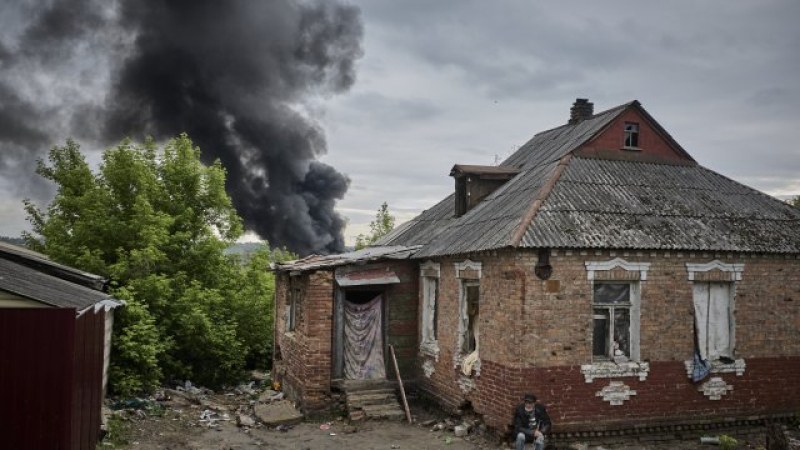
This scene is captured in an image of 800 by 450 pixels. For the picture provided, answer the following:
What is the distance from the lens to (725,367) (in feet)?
40.8

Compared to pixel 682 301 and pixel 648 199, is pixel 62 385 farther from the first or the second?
pixel 648 199

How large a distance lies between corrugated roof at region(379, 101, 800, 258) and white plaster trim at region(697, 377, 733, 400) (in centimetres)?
256

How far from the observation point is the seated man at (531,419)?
417 inches

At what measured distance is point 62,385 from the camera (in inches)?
271

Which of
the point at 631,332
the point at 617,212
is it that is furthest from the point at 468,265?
the point at 631,332

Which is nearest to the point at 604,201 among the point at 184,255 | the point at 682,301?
the point at 682,301

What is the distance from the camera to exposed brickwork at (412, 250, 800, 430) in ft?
37.3

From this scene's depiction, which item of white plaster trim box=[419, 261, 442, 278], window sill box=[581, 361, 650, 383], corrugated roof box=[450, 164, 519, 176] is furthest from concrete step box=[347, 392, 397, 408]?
corrugated roof box=[450, 164, 519, 176]

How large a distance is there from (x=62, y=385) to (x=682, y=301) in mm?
10435

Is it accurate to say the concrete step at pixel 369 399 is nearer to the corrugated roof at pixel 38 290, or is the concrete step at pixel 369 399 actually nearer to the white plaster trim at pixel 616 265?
the white plaster trim at pixel 616 265

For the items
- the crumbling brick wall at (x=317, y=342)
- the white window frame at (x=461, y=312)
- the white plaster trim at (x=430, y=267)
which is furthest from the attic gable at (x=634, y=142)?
the crumbling brick wall at (x=317, y=342)

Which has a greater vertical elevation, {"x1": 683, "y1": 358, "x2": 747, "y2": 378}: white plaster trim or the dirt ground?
{"x1": 683, "y1": 358, "x2": 747, "y2": 378}: white plaster trim

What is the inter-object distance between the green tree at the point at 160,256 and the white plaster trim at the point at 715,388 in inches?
508

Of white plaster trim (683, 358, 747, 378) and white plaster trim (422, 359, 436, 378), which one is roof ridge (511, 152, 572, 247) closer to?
white plaster trim (683, 358, 747, 378)
